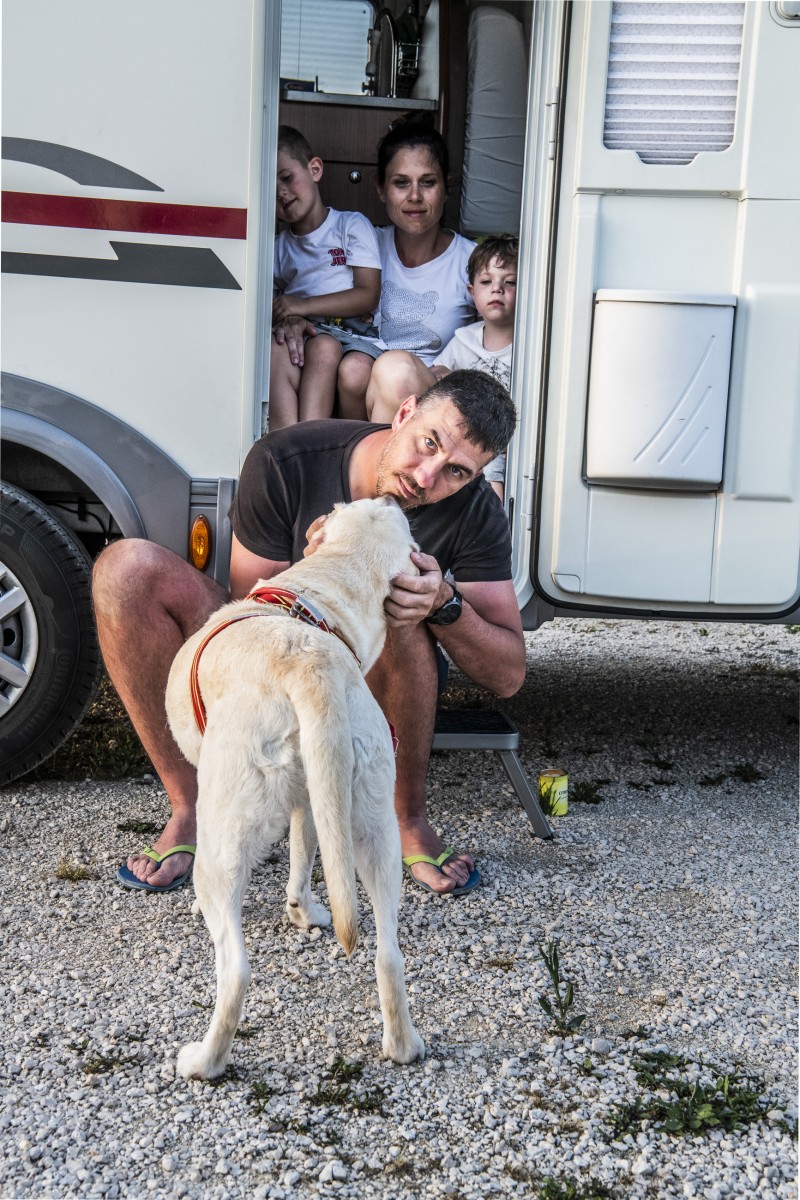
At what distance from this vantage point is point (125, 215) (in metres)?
3.27

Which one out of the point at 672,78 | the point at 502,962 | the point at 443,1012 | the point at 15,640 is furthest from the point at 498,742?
the point at 672,78

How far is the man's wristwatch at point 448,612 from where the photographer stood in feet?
9.45

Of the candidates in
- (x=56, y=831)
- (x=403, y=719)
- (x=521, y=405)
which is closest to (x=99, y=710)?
(x=56, y=831)

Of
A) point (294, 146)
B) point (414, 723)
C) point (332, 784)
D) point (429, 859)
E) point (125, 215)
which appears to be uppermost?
point (294, 146)

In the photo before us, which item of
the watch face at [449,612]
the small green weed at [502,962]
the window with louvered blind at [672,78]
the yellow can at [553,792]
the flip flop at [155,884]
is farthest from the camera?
the yellow can at [553,792]

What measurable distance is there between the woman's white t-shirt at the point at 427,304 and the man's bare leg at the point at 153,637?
1561mm

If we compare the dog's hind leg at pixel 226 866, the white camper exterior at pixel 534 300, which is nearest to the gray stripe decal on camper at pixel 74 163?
the white camper exterior at pixel 534 300

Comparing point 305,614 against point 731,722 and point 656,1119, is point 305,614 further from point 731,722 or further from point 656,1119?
point 731,722

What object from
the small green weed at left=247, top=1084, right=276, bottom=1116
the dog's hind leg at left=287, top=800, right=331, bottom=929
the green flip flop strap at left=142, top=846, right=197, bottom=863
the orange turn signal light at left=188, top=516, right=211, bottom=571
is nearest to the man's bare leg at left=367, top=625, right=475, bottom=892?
the dog's hind leg at left=287, top=800, right=331, bottom=929

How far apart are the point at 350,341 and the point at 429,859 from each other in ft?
6.44

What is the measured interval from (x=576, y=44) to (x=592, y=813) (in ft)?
8.26

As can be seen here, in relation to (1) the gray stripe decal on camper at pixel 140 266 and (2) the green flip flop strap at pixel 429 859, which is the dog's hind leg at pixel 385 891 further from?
(1) the gray stripe decal on camper at pixel 140 266

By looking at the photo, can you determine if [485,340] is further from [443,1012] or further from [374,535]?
[443,1012]

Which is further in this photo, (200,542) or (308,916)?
(200,542)
